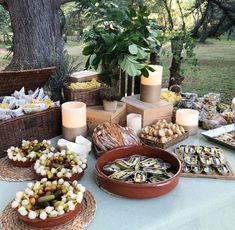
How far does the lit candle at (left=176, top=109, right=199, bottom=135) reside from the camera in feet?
4.23

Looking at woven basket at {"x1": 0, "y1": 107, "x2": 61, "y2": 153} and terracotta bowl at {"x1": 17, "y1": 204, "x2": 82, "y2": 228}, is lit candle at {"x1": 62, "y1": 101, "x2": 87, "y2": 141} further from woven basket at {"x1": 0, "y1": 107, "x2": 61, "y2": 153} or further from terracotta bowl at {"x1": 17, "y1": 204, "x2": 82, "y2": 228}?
terracotta bowl at {"x1": 17, "y1": 204, "x2": 82, "y2": 228}

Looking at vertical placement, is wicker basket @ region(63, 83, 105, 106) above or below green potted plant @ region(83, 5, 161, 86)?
below

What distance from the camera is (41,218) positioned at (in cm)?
69

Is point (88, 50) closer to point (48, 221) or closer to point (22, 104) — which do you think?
point (22, 104)

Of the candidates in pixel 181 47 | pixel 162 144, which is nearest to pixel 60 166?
pixel 162 144

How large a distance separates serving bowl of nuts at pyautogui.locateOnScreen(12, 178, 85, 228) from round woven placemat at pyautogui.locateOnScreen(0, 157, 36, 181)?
6.5 inches

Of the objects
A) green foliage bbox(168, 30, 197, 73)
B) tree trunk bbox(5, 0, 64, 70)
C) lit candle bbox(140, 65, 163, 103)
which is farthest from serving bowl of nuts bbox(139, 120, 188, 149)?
tree trunk bbox(5, 0, 64, 70)

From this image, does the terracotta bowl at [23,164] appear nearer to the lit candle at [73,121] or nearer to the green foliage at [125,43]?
the lit candle at [73,121]

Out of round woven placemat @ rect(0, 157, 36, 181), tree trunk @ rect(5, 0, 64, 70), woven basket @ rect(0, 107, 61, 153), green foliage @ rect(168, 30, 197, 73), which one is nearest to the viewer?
round woven placemat @ rect(0, 157, 36, 181)

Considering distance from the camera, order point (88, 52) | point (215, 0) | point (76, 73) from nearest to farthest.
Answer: point (88, 52) < point (76, 73) < point (215, 0)

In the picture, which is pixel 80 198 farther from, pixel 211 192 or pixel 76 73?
pixel 76 73

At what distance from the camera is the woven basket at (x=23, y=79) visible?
1206 millimetres

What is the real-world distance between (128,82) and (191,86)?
3.01 meters

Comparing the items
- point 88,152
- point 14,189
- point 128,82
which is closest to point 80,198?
point 14,189
